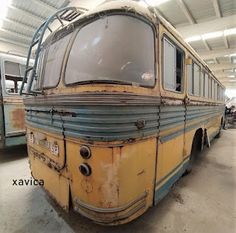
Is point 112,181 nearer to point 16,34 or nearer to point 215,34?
point 215,34

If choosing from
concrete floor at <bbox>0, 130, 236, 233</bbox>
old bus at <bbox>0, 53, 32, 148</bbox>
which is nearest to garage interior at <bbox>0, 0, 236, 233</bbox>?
concrete floor at <bbox>0, 130, 236, 233</bbox>

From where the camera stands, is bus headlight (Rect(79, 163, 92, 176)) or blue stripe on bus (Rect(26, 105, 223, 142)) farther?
bus headlight (Rect(79, 163, 92, 176))

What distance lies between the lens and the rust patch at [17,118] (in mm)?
4401

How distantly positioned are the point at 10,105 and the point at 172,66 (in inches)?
152

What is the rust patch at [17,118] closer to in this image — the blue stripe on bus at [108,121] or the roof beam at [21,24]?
the blue stripe on bus at [108,121]

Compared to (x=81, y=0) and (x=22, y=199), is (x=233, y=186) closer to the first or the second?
(x=22, y=199)

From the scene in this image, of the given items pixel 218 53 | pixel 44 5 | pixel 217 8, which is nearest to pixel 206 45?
pixel 218 53

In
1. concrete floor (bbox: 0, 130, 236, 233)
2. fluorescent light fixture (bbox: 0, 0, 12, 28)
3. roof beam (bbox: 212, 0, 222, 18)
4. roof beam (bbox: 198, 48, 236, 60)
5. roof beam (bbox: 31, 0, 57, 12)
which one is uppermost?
fluorescent light fixture (bbox: 0, 0, 12, 28)

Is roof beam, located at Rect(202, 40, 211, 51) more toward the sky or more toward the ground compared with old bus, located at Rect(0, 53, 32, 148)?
more toward the sky

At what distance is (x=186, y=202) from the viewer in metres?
2.61

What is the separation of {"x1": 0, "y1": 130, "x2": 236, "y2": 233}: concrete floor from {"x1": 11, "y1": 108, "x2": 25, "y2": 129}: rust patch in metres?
1.26

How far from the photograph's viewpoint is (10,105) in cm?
434

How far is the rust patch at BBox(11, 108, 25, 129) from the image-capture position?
14.4 feet

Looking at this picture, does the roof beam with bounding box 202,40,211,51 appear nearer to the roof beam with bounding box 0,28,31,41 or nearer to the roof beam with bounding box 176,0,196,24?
the roof beam with bounding box 176,0,196,24
